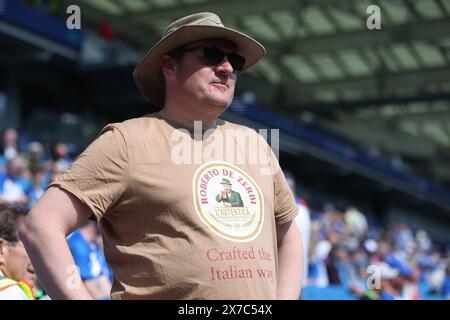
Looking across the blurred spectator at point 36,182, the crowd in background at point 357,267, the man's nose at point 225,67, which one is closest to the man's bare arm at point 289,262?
the man's nose at point 225,67

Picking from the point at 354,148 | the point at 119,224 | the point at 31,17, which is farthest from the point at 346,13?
the point at 119,224

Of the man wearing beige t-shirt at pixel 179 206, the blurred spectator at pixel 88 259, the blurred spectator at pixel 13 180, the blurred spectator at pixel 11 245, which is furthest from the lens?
the blurred spectator at pixel 13 180

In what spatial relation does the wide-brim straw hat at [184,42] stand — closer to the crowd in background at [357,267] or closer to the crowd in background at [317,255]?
the crowd in background at [317,255]

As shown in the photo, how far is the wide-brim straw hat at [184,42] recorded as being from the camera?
2.03 m

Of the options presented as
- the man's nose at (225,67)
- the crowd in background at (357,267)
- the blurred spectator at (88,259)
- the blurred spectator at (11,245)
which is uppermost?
the man's nose at (225,67)

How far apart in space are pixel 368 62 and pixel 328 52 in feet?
6.33

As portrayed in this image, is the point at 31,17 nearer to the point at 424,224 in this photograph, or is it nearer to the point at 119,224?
the point at 119,224

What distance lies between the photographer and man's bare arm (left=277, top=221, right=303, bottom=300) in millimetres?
2018

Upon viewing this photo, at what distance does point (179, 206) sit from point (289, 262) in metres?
0.44

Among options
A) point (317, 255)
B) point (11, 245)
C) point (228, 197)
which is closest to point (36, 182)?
point (317, 255)

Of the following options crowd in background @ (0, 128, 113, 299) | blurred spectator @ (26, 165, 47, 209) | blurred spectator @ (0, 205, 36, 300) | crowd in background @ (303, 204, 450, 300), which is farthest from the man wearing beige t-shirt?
blurred spectator @ (26, 165, 47, 209)

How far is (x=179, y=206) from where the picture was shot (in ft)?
5.98

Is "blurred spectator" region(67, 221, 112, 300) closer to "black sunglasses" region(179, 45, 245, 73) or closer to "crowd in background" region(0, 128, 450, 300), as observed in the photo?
"crowd in background" region(0, 128, 450, 300)

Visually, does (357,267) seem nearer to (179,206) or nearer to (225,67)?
(225,67)
